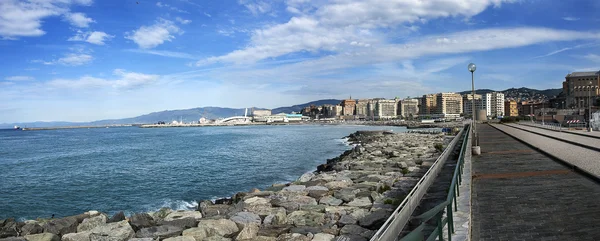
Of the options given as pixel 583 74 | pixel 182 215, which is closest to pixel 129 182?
pixel 182 215

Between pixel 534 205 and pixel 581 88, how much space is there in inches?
4898

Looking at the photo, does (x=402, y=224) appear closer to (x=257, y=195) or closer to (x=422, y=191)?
(x=422, y=191)

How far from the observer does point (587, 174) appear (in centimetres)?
953

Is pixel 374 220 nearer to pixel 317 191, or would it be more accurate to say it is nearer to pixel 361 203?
pixel 361 203

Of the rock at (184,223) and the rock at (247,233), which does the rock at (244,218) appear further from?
the rock at (184,223)

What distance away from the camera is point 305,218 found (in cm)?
911

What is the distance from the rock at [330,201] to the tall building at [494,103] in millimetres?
179665

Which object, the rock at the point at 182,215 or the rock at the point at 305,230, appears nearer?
the rock at the point at 305,230

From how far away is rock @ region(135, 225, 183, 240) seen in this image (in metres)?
8.31

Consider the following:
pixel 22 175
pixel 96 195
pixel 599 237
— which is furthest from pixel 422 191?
pixel 22 175

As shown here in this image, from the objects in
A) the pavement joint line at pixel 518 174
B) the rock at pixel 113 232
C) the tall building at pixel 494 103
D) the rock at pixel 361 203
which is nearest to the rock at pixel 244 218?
the rock at pixel 113 232

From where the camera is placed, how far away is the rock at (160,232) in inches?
327

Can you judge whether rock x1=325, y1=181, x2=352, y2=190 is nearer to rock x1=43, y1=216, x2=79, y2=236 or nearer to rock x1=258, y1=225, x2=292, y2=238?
rock x1=258, y1=225, x2=292, y2=238

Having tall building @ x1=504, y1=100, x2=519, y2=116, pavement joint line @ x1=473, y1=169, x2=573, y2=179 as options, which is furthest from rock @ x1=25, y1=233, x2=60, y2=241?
tall building @ x1=504, y1=100, x2=519, y2=116
